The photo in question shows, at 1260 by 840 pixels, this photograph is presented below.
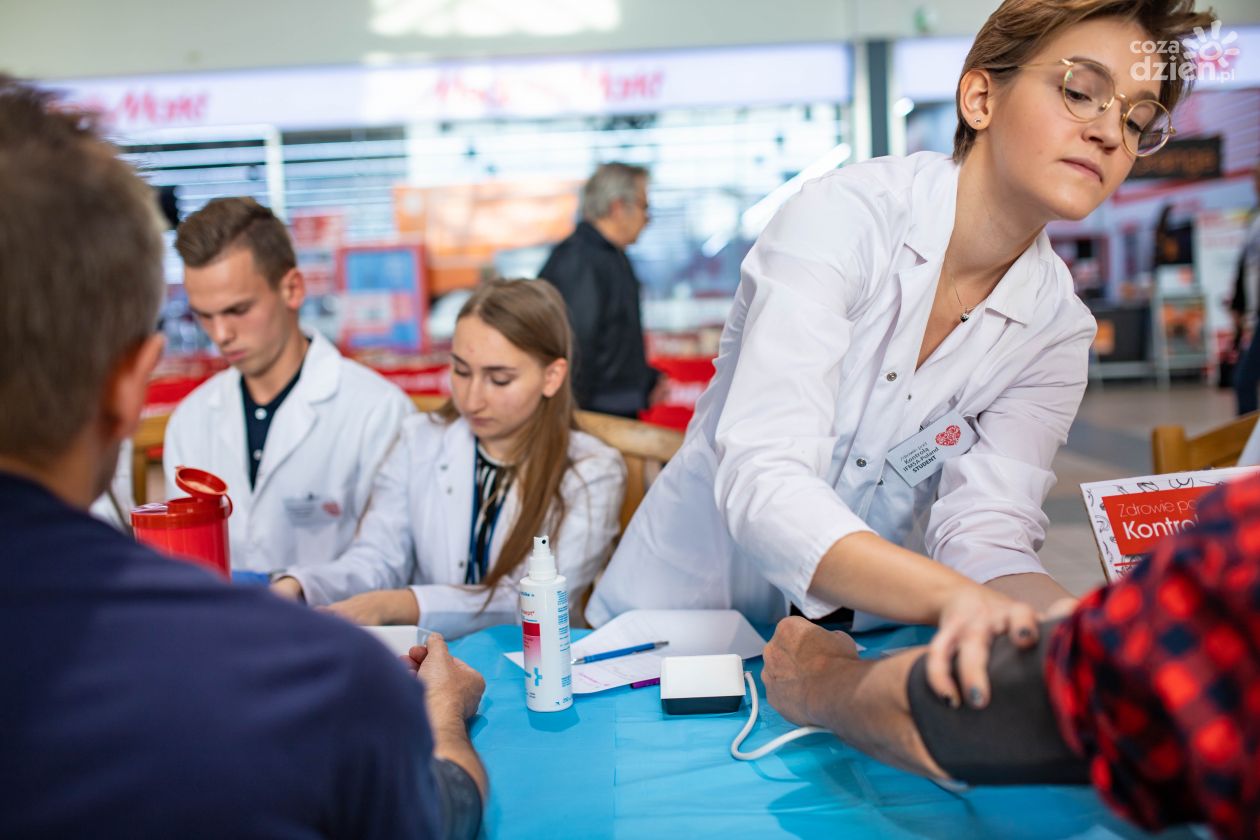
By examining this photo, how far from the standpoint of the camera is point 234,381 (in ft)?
8.03

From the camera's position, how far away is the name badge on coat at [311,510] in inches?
90.5

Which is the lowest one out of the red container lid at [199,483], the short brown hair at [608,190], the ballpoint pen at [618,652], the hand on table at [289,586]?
the ballpoint pen at [618,652]

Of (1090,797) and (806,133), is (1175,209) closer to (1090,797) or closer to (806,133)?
(806,133)

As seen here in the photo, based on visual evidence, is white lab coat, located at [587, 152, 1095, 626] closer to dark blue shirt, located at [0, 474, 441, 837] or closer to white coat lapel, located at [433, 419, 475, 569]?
white coat lapel, located at [433, 419, 475, 569]

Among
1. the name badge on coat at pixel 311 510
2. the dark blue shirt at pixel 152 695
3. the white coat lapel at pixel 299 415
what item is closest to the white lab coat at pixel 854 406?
the dark blue shirt at pixel 152 695

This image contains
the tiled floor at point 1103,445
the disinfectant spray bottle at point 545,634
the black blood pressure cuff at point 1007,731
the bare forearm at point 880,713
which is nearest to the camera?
the black blood pressure cuff at point 1007,731

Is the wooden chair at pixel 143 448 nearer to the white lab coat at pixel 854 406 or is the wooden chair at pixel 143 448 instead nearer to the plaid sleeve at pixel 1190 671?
the white lab coat at pixel 854 406

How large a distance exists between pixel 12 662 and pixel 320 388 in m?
1.88

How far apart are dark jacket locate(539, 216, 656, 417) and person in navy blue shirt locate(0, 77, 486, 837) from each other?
3185 mm

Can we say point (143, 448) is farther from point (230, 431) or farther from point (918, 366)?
point (918, 366)

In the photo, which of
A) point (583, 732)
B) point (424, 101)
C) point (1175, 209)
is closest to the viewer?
point (583, 732)

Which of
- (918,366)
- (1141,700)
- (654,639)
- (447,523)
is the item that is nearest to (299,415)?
(447,523)

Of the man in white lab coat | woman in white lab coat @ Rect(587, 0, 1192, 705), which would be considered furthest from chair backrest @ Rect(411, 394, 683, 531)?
the man in white lab coat

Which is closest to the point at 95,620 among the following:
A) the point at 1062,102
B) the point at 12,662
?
the point at 12,662
